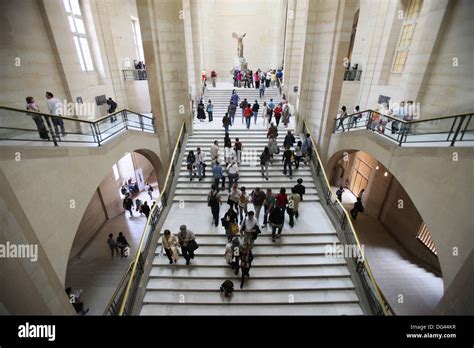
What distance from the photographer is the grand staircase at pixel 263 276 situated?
6.65 meters

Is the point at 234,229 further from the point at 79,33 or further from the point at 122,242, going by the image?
the point at 79,33

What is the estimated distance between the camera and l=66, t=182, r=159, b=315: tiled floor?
9273 mm

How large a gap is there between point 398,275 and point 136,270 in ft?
32.2

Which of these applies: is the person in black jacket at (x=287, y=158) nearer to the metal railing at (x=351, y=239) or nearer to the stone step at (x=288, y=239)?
the metal railing at (x=351, y=239)

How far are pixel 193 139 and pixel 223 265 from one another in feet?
23.3

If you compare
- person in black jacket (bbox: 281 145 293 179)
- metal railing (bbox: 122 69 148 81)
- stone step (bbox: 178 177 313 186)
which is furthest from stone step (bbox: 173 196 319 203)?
metal railing (bbox: 122 69 148 81)

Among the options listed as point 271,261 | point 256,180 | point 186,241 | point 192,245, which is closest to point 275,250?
point 271,261

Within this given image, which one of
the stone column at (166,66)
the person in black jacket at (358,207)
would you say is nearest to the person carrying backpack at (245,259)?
the stone column at (166,66)

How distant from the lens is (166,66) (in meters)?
11.2

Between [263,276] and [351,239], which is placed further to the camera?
[351,239]

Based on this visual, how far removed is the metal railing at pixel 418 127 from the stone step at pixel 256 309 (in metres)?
4.90

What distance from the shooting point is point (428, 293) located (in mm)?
8906

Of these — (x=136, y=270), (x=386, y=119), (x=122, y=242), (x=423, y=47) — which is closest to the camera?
(x=136, y=270)
